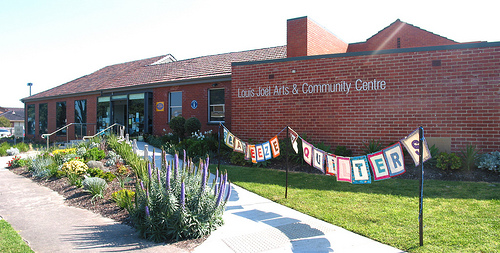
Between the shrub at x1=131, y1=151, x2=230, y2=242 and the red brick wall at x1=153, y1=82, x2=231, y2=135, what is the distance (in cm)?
944

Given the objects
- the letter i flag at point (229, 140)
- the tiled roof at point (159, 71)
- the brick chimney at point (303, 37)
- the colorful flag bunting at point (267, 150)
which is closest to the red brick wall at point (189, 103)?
the tiled roof at point (159, 71)

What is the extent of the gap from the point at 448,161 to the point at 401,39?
1398 cm

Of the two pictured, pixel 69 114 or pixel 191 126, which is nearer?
pixel 191 126

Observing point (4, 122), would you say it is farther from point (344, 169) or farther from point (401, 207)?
point (401, 207)

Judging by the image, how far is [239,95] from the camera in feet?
39.0

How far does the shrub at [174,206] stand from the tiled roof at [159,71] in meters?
10.3

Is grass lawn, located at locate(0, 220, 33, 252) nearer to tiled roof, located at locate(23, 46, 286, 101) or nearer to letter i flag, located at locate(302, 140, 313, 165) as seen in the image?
letter i flag, located at locate(302, 140, 313, 165)

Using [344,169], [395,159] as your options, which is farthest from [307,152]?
[395,159]

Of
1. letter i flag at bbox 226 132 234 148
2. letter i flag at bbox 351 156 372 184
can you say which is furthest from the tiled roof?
letter i flag at bbox 351 156 372 184

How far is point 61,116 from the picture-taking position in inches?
913

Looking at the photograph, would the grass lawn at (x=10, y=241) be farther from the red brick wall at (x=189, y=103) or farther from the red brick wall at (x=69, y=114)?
the red brick wall at (x=69, y=114)

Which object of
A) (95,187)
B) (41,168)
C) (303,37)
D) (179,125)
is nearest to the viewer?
(95,187)

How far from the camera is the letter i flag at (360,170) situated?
17.1ft

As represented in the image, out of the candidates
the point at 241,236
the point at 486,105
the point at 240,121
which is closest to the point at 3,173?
the point at 240,121
